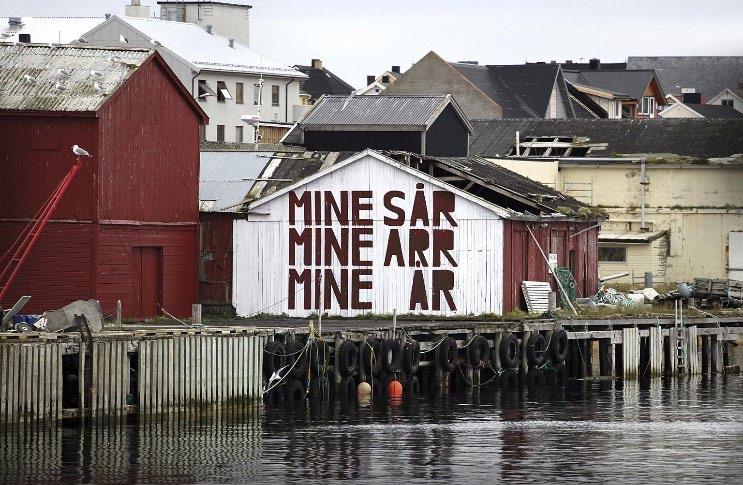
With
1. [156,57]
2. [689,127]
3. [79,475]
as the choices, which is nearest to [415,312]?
[156,57]

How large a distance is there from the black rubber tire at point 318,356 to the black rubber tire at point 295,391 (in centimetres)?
53

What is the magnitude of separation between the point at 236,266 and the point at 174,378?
15.3 meters

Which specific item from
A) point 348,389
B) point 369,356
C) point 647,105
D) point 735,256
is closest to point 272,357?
point 348,389

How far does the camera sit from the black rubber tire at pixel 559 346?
50.0 meters

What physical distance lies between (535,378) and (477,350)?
8.30 feet

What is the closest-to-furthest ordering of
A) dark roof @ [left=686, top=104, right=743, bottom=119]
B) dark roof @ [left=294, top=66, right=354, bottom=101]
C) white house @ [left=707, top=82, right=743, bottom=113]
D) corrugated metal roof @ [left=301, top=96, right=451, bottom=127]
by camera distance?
corrugated metal roof @ [left=301, top=96, right=451, bottom=127]
dark roof @ [left=686, top=104, right=743, bottom=119]
dark roof @ [left=294, top=66, right=354, bottom=101]
white house @ [left=707, top=82, right=743, bottom=113]

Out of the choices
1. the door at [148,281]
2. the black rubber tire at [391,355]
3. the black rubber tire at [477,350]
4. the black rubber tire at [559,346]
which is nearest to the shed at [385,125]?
the door at [148,281]

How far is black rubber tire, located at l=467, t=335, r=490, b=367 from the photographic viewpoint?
158ft

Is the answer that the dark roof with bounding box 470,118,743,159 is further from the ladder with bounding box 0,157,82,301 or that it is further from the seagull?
the seagull

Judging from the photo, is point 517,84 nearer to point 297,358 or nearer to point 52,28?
point 52,28

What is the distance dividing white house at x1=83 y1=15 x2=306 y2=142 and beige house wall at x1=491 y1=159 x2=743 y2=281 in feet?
90.3

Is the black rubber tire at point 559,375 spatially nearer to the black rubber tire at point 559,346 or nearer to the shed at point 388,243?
the black rubber tire at point 559,346

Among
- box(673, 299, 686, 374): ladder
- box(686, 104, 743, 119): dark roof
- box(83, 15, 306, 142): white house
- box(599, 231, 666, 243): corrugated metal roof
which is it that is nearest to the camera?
box(673, 299, 686, 374): ladder

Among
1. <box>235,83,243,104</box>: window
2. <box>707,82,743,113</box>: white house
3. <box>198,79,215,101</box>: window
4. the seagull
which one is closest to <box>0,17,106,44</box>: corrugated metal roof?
<box>198,79,215,101</box>: window
